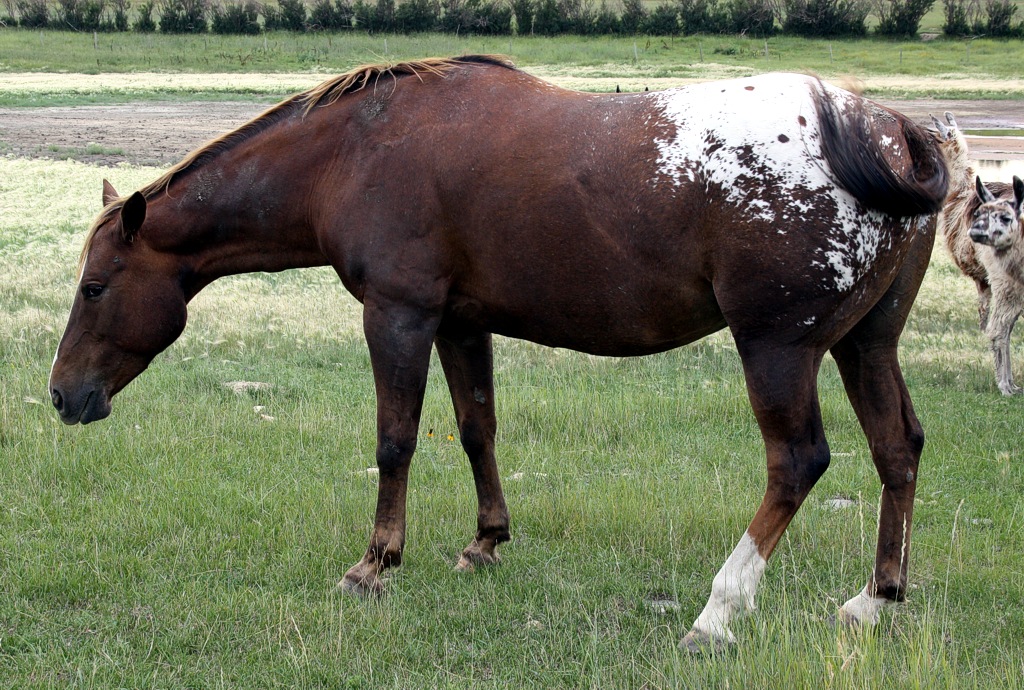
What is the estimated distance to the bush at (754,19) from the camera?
56.7 metres

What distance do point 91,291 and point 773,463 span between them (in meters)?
3.44

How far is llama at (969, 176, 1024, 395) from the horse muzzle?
302 inches

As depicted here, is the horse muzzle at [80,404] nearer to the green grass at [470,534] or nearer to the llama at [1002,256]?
the green grass at [470,534]

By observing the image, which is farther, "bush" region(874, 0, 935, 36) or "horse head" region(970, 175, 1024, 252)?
"bush" region(874, 0, 935, 36)

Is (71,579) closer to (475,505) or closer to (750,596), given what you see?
(475,505)

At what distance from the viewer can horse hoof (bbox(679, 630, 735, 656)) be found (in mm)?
3908

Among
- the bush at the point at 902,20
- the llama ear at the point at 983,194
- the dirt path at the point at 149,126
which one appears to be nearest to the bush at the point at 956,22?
the bush at the point at 902,20

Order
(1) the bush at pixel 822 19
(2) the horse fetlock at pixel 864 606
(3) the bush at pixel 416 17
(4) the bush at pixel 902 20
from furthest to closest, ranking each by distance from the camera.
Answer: (4) the bush at pixel 902 20, (1) the bush at pixel 822 19, (3) the bush at pixel 416 17, (2) the horse fetlock at pixel 864 606

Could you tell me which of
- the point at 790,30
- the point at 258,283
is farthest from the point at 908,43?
the point at 258,283

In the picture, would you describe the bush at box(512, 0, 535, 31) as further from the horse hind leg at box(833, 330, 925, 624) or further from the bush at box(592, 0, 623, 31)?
the horse hind leg at box(833, 330, 925, 624)

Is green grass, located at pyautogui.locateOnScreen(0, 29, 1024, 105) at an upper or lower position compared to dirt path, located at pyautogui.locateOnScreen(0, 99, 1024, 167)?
upper

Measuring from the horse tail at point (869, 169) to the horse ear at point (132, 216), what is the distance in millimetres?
3170

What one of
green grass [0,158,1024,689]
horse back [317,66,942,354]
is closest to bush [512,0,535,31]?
green grass [0,158,1024,689]

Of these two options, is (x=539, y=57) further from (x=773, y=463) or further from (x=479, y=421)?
(x=773, y=463)
